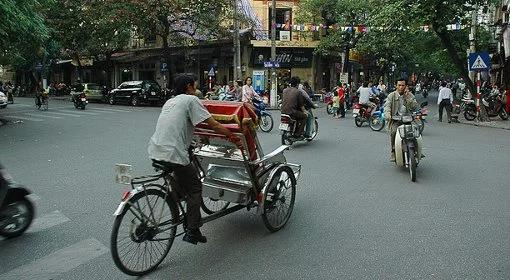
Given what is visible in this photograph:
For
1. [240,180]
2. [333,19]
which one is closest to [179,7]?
[333,19]

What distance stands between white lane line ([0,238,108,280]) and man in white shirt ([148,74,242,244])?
0.99m

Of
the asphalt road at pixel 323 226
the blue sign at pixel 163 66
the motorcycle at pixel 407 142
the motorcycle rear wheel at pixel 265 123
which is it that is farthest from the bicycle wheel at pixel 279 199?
the blue sign at pixel 163 66

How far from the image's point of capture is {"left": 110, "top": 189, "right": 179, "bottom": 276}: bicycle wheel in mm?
4039

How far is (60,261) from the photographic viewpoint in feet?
14.7

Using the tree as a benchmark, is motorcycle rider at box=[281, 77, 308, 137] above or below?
below

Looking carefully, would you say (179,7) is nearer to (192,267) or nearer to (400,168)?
(400,168)

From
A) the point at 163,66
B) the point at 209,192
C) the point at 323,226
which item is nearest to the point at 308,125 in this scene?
the point at 323,226

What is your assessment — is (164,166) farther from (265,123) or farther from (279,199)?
(265,123)

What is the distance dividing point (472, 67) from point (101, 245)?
18.4m

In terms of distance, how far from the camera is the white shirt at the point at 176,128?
4.30 meters

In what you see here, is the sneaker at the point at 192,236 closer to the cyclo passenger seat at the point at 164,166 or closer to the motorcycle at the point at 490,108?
the cyclo passenger seat at the point at 164,166

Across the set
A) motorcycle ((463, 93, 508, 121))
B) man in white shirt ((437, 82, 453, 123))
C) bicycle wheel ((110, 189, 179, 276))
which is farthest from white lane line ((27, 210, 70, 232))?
motorcycle ((463, 93, 508, 121))

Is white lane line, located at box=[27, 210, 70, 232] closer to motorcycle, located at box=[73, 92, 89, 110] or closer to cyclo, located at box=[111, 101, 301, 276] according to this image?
cyclo, located at box=[111, 101, 301, 276]

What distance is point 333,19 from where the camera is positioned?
32.8 metres
